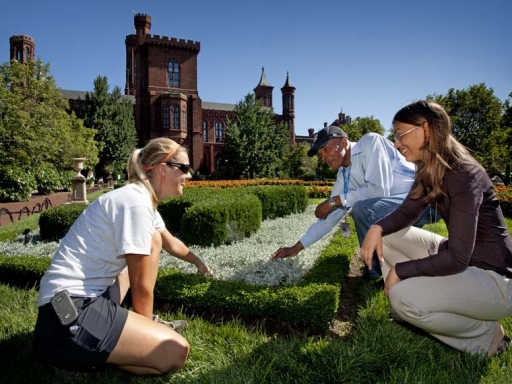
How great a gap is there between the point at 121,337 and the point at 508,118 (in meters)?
38.1

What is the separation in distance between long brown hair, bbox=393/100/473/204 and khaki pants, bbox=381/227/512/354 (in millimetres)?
556

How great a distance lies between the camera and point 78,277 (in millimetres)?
2039

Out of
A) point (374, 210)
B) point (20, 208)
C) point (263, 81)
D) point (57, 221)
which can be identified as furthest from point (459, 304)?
point (263, 81)

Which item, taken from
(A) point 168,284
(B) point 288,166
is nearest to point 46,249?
(A) point 168,284

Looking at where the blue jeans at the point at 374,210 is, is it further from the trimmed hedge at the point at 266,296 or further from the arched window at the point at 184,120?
the arched window at the point at 184,120

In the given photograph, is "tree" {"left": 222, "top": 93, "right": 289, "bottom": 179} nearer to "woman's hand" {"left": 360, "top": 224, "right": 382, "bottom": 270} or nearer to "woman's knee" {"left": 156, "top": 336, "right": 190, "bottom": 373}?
"woman's hand" {"left": 360, "top": 224, "right": 382, "bottom": 270}

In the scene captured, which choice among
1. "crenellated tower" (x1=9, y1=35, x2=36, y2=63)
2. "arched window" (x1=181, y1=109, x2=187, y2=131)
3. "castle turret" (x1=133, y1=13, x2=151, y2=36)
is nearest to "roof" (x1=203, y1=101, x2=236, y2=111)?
"castle turret" (x1=133, y1=13, x2=151, y2=36)

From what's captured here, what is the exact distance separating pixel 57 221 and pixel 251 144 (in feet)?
86.5

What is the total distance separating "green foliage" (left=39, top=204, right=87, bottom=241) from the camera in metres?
6.84

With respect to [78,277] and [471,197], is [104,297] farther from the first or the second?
[471,197]

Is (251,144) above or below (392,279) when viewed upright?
above

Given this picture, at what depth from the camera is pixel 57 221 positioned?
22.5 feet

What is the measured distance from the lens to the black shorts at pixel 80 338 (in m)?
1.91

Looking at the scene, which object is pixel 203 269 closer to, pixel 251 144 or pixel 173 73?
pixel 251 144
